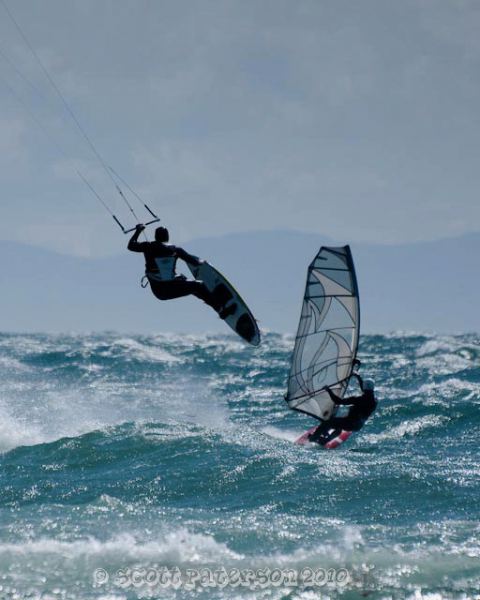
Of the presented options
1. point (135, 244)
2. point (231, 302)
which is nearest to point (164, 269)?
point (135, 244)

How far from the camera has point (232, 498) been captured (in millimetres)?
10516

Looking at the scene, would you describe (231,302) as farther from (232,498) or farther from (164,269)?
(232,498)

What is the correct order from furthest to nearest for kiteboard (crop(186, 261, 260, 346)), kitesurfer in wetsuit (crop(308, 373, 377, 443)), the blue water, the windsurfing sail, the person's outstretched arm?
1. kitesurfer in wetsuit (crop(308, 373, 377, 443))
2. the windsurfing sail
3. kiteboard (crop(186, 261, 260, 346))
4. the person's outstretched arm
5. the blue water

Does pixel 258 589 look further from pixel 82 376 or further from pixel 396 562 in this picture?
pixel 82 376

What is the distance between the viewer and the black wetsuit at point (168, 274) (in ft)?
31.5

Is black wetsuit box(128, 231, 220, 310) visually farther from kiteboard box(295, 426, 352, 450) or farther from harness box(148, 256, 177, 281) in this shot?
kiteboard box(295, 426, 352, 450)

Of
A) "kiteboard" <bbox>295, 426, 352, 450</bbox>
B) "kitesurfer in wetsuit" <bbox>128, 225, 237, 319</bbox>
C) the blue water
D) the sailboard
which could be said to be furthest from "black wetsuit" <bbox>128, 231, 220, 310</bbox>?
"kiteboard" <bbox>295, 426, 352, 450</bbox>

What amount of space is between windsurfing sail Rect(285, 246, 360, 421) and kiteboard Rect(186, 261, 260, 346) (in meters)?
0.84

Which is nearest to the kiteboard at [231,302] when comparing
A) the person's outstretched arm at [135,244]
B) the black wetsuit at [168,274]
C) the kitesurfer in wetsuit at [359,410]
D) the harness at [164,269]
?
the black wetsuit at [168,274]

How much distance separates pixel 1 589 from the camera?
7.31 meters

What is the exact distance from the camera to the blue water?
7.60 m

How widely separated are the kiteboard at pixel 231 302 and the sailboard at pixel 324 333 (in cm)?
79

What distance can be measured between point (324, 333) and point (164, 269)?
2.74 metres

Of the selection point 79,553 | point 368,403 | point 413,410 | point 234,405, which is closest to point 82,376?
point 234,405
